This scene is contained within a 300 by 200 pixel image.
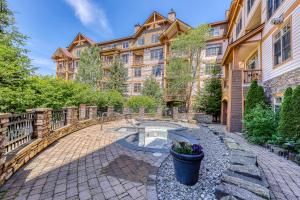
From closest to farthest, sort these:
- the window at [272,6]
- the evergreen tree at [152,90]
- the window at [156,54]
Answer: the window at [272,6] < the evergreen tree at [152,90] < the window at [156,54]

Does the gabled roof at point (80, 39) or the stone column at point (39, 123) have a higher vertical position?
the gabled roof at point (80, 39)

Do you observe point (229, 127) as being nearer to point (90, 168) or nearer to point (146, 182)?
point (146, 182)

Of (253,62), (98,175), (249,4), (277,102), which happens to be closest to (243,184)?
(98,175)

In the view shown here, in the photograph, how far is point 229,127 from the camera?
9.59 meters

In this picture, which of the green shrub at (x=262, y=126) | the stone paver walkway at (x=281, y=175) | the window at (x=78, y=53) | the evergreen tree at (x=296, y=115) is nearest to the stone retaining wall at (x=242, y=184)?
the stone paver walkway at (x=281, y=175)

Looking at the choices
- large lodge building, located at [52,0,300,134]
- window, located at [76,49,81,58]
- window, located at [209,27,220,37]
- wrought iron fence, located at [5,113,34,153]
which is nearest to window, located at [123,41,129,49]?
large lodge building, located at [52,0,300,134]

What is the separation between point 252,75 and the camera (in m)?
9.28

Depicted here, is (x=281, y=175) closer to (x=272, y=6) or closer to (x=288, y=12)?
(x=288, y=12)

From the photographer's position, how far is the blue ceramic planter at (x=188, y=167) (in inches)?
119

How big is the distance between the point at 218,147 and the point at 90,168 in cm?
474

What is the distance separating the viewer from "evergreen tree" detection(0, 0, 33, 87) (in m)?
7.00

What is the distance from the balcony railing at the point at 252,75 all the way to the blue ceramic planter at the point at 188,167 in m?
8.23

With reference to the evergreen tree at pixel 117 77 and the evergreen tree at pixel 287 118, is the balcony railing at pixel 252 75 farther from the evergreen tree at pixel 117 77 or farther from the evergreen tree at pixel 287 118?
the evergreen tree at pixel 117 77

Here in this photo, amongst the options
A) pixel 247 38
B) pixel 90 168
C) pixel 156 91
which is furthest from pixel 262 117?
pixel 156 91
